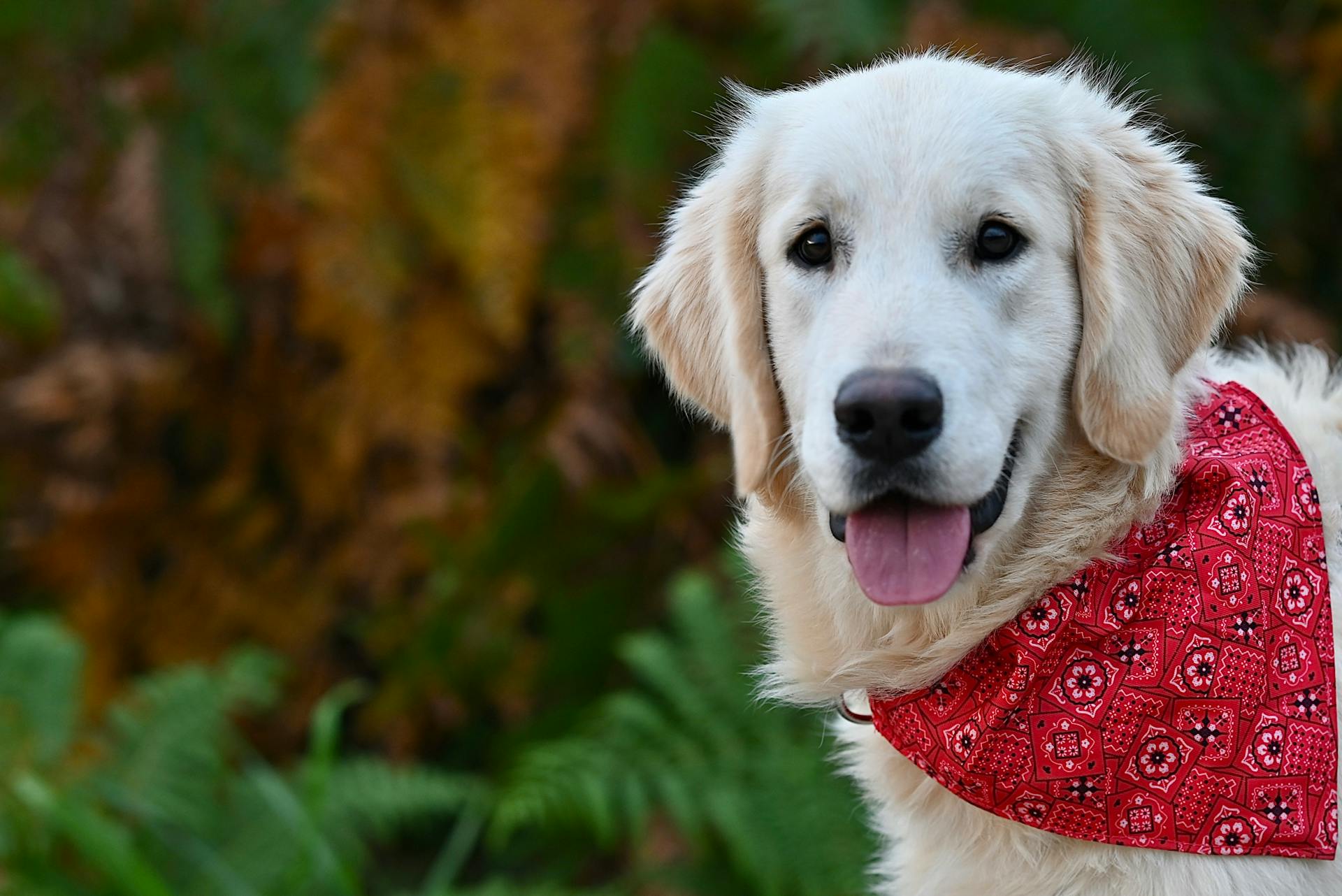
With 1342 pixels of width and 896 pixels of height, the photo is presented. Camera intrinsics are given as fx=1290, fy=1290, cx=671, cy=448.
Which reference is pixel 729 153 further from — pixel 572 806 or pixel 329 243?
pixel 329 243

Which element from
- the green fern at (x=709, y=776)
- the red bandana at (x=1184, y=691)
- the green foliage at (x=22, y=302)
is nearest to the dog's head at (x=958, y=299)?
the red bandana at (x=1184, y=691)

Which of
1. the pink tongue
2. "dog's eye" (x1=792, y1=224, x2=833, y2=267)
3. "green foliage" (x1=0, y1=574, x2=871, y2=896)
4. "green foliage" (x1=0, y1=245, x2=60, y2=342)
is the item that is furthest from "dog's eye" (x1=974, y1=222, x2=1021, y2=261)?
"green foliage" (x1=0, y1=245, x2=60, y2=342)

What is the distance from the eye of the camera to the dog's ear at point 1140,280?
229cm

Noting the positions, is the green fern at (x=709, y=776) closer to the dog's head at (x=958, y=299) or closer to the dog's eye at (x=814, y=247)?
the dog's head at (x=958, y=299)

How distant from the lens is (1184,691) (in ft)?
7.21

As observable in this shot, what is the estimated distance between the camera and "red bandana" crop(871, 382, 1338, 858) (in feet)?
7.11

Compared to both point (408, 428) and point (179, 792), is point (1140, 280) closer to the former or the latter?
point (408, 428)

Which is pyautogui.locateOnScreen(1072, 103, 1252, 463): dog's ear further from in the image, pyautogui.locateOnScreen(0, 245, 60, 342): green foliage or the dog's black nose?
pyautogui.locateOnScreen(0, 245, 60, 342): green foliage

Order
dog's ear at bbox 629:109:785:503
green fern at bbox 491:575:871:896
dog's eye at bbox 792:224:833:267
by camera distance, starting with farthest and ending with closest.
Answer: green fern at bbox 491:575:871:896 → dog's ear at bbox 629:109:785:503 → dog's eye at bbox 792:224:833:267

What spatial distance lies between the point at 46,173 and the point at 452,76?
193 centimetres

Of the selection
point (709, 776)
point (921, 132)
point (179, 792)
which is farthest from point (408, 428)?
point (921, 132)

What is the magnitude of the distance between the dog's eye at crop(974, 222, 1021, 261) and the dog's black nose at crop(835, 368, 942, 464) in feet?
1.15

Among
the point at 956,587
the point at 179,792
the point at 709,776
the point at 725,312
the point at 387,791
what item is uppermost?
the point at 725,312

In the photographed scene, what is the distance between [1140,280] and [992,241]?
0.97ft
